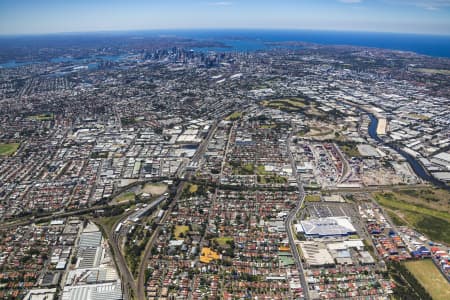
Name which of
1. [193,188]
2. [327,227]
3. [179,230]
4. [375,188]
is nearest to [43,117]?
[193,188]

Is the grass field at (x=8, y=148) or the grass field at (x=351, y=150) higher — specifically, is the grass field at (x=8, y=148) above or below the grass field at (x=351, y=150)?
below

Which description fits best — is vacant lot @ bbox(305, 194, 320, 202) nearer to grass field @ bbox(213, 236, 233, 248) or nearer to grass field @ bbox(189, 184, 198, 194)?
grass field @ bbox(213, 236, 233, 248)

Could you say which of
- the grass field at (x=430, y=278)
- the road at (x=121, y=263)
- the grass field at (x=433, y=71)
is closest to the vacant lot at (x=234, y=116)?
the road at (x=121, y=263)

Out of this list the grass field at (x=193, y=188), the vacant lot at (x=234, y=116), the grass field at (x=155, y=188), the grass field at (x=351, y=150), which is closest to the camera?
the grass field at (x=155, y=188)

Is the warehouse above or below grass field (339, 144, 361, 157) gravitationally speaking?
below

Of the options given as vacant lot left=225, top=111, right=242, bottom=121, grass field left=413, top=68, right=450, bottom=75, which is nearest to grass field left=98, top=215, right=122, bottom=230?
vacant lot left=225, top=111, right=242, bottom=121

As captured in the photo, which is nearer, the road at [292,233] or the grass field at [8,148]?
the road at [292,233]

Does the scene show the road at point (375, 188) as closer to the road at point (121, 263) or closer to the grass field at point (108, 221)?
the road at point (121, 263)

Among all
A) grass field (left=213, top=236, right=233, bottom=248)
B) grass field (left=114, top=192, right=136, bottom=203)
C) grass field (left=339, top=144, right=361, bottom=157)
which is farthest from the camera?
grass field (left=339, top=144, right=361, bottom=157)
